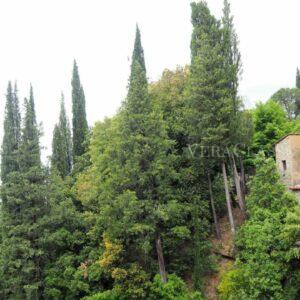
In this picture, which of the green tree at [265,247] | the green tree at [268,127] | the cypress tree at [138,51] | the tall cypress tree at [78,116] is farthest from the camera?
the tall cypress tree at [78,116]

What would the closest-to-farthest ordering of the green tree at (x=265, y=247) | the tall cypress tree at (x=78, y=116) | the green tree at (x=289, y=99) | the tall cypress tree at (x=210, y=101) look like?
1. the green tree at (x=265, y=247)
2. the tall cypress tree at (x=210, y=101)
3. the tall cypress tree at (x=78, y=116)
4. the green tree at (x=289, y=99)

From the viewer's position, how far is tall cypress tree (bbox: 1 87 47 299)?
885 inches

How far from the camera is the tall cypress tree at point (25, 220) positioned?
73.7ft

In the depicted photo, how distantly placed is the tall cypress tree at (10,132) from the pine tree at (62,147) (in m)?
4.03

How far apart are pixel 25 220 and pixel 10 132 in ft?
44.4

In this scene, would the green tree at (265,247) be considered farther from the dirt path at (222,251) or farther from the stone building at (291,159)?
the stone building at (291,159)

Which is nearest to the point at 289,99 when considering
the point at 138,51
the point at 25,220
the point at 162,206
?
the point at 138,51

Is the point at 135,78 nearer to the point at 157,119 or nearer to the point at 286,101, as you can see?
the point at 157,119

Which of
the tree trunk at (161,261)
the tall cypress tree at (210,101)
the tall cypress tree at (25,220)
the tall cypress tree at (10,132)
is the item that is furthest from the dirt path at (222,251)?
the tall cypress tree at (10,132)

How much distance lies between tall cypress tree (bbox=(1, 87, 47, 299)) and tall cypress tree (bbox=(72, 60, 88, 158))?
12488mm

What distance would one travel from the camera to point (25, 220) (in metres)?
23.2

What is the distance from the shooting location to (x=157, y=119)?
21172 millimetres

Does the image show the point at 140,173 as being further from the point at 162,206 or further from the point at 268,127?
the point at 268,127

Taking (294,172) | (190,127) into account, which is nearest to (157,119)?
(190,127)
